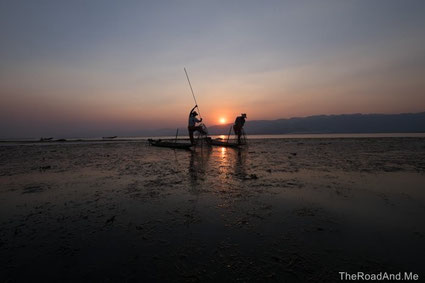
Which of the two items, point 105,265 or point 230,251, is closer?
point 105,265

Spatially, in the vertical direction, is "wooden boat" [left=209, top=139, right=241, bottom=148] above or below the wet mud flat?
above

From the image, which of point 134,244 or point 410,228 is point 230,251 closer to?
point 134,244

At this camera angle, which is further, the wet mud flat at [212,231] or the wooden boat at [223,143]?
the wooden boat at [223,143]

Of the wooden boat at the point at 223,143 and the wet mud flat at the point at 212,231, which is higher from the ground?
the wooden boat at the point at 223,143

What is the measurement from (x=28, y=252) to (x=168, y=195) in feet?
14.6

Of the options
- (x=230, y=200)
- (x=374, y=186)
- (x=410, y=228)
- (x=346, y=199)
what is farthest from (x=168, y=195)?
(x=374, y=186)

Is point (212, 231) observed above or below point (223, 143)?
below

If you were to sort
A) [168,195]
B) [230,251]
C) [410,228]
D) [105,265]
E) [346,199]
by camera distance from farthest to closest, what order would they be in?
[168,195], [346,199], [410,228], [230,251], [105,265]

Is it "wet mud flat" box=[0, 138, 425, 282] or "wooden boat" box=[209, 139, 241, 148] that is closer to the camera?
"wet mud flat" box=[0, 138, 425, 282]

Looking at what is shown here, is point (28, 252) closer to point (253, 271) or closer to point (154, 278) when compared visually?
point (154, 278)

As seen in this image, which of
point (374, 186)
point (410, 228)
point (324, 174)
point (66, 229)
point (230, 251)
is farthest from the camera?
point (324, 174)

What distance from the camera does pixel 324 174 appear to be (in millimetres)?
11633

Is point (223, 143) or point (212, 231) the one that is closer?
point (212, 231)

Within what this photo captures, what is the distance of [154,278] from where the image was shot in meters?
3.33
